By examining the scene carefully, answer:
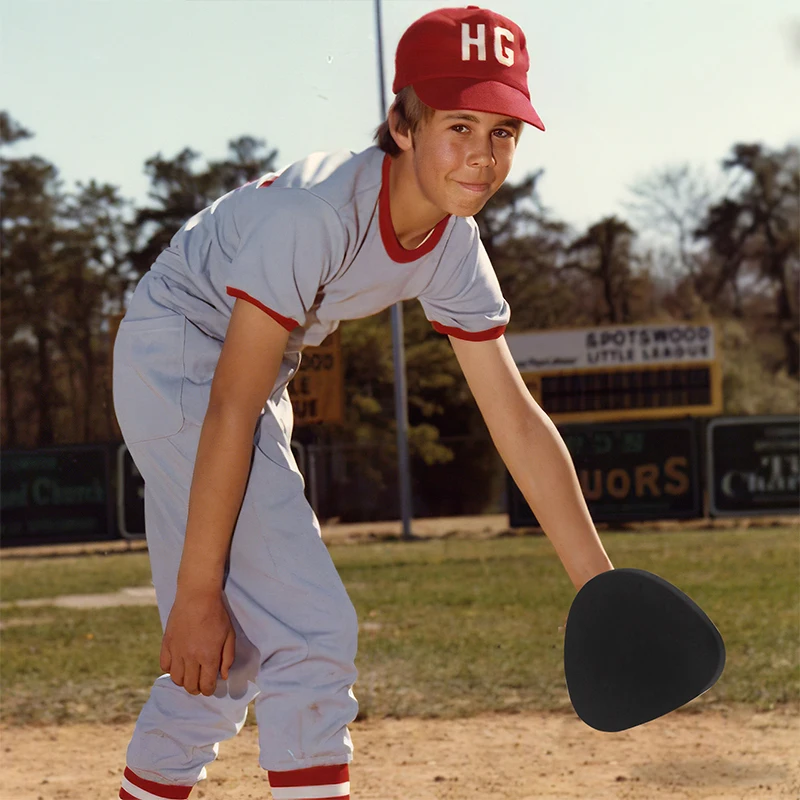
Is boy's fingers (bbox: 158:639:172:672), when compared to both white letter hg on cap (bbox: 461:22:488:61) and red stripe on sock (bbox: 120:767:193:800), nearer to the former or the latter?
red stripe on sock (bbox: 120:767:193:800)

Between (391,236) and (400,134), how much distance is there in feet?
0.67

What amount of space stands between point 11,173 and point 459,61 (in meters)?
30.0

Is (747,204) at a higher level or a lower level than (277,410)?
higher

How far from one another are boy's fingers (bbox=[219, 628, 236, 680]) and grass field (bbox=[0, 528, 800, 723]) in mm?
2995

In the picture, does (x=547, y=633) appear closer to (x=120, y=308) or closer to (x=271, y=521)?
(x=271, y=521)

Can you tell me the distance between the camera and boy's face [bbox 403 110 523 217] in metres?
2.34

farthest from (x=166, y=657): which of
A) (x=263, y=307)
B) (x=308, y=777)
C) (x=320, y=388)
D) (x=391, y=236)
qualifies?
(x=320, y=388)

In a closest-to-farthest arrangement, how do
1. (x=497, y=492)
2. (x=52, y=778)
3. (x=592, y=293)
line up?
(x=52, y=778), (x=497, y=492), (x=592, y=293)

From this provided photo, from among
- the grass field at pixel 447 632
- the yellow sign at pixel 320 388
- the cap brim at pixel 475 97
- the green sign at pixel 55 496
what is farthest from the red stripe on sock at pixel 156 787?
the yellow sign at pixel 320 388

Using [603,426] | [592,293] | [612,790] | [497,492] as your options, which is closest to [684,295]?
[592,293]

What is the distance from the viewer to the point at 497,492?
27219mm

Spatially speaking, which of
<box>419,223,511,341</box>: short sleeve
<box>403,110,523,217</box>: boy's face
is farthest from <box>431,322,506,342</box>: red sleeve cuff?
<box>403,110,523,217</box>: boy's face

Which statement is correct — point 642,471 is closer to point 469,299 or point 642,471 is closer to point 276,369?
point 469,299

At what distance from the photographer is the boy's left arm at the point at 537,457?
108 inches
